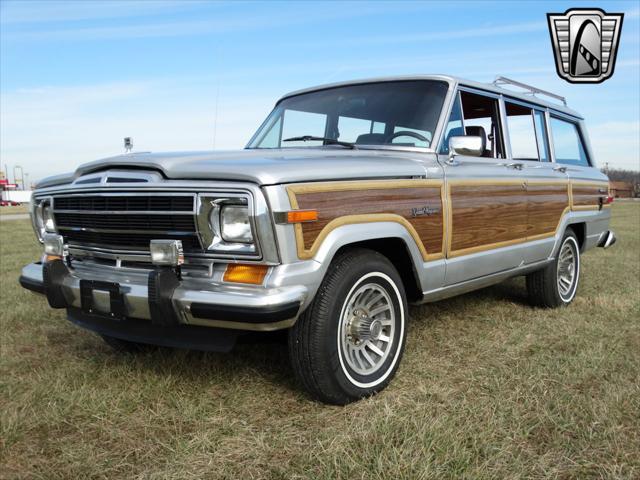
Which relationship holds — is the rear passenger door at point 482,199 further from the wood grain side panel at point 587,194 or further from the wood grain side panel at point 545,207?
the wood grain side panel at point 587,194

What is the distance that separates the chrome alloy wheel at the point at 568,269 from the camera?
5.49 m

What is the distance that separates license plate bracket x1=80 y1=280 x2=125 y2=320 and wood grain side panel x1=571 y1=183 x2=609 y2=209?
4312 millimetres

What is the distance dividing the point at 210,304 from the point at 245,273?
0.71 feet

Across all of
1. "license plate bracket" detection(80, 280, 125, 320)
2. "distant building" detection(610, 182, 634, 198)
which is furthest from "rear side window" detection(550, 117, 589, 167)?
"distant building" detection(610, 182, 634, 198)

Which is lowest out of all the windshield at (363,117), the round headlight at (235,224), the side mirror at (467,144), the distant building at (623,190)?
the distant building at (623,190)

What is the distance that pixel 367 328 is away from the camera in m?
3.15

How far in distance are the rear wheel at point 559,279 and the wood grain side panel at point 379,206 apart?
6.57 ft

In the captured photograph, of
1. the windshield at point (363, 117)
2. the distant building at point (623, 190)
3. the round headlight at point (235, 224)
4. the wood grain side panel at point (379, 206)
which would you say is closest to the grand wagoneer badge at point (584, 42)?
the windshield at point (363, 117)

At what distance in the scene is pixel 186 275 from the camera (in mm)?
2773

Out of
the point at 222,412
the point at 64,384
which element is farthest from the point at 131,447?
the point at 64,384

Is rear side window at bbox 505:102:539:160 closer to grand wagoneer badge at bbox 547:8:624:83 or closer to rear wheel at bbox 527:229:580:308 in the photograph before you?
rear wheel at bbox 527:229:580:308

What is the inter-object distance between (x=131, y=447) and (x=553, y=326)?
338cm

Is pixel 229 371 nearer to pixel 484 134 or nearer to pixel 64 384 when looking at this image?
pixel 64 384

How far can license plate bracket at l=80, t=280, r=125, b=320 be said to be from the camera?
2.81 m
